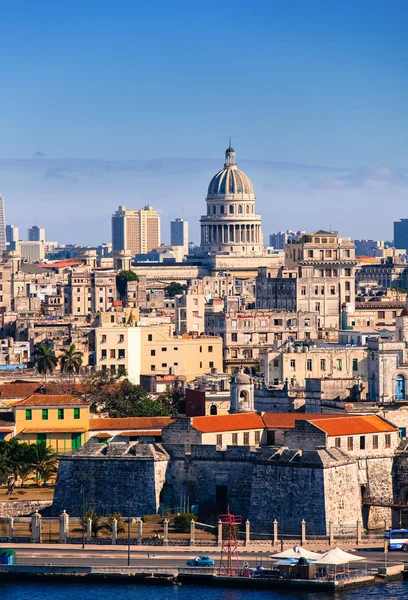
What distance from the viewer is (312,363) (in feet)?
405

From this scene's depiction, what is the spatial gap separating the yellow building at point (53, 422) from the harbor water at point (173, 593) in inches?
733

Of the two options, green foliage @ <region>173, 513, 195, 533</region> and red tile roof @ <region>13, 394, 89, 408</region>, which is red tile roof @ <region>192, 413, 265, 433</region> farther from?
red tile roof @ <region>13, 394, 89, 408</region>

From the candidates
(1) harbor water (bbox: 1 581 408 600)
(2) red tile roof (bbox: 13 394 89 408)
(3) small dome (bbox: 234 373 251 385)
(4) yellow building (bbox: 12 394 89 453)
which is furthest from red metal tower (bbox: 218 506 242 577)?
(2) red tile roof (bbox: 13 394 89 408)

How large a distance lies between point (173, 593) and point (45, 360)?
58461 millimetres

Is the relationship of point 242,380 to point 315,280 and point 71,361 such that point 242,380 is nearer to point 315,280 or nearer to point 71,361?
point 71,361

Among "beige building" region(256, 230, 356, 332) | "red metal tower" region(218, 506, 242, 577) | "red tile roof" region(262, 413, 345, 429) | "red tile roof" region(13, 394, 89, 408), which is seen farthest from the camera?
"beige building" region(256, 230, 356, 332)

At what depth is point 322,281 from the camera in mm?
186625

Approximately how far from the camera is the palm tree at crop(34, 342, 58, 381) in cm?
13725

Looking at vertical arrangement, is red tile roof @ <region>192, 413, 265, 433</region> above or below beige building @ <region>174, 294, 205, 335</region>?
below

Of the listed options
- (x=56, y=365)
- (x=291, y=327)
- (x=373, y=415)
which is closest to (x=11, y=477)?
(x=373, y=415)

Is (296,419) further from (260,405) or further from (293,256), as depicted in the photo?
(293,256)

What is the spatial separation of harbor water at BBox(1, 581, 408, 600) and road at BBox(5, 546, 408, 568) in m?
1.24

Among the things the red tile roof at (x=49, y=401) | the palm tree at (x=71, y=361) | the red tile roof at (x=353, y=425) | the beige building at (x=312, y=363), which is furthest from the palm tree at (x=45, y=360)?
the red tile roof at (x=353, y=425)

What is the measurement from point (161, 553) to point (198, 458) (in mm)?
7218
